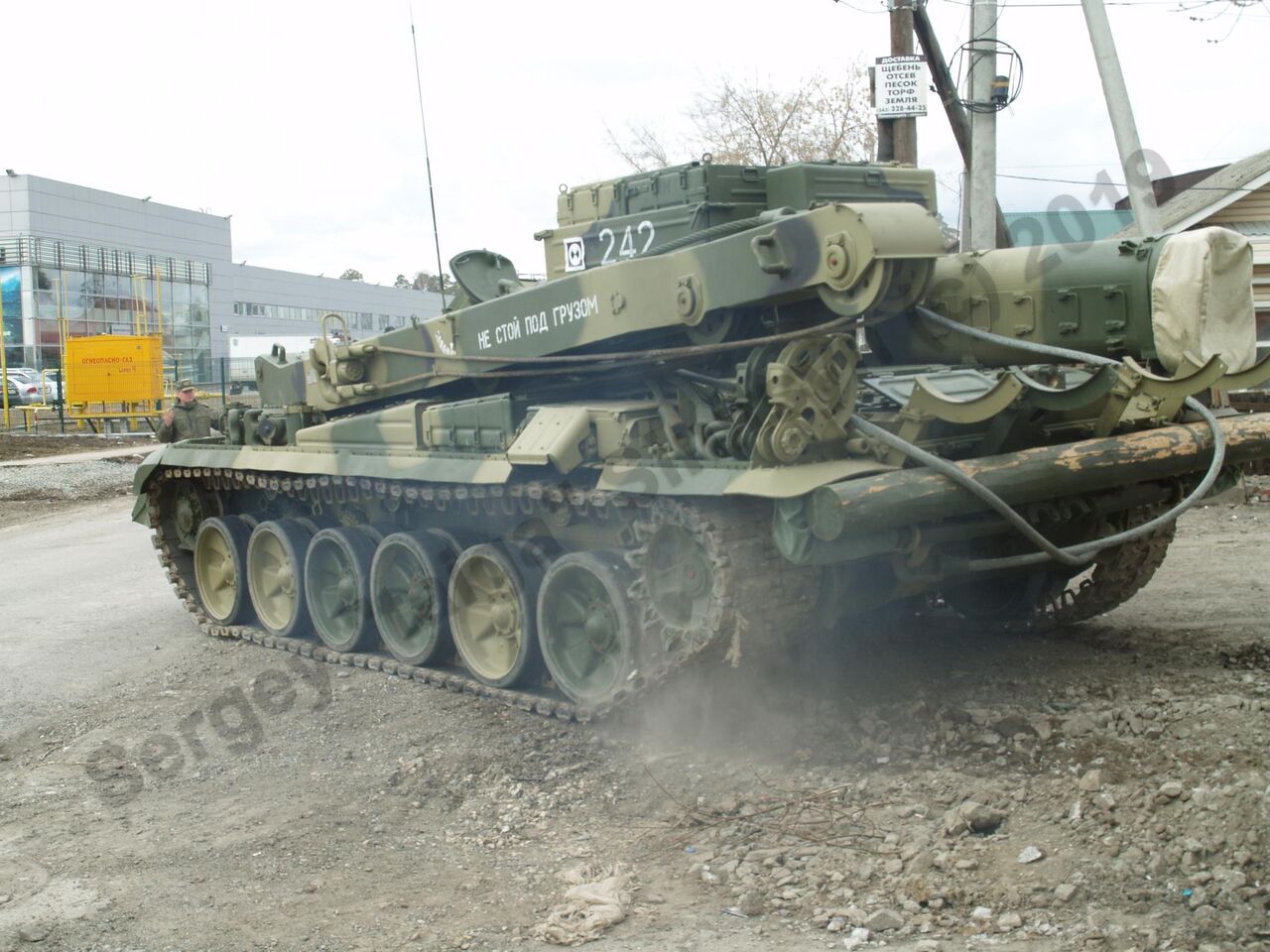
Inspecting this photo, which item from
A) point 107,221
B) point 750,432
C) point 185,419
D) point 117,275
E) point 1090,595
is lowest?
point 1090,595

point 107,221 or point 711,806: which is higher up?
point 107,221

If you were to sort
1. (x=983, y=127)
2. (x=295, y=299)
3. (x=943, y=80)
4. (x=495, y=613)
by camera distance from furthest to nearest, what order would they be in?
(x=295, y=299) < (x=943, y=80) < (x=983, y=127) < (x=495, y=613)

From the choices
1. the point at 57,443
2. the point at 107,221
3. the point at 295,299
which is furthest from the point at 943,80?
the point at 295,299

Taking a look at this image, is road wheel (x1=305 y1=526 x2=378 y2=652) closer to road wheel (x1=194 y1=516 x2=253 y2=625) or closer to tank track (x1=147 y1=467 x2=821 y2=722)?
tank track (x1=147 y1=467 x2=821 y2=722)

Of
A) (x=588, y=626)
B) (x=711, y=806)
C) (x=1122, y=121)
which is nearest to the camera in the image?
(x=711, y=806)

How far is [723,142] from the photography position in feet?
99.6

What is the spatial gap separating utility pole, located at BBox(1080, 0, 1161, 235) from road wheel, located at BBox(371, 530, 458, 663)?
Result: 6891mm

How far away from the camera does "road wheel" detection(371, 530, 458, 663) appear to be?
8797mm

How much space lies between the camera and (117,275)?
148 ft

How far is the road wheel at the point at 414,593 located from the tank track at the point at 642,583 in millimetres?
140

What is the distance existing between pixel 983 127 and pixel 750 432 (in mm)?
8229

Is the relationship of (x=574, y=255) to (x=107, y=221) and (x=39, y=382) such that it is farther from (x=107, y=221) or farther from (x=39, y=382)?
(x=107, y=221)

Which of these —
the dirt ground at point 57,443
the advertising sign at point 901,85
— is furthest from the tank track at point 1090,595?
the dirt ground at point 57,443

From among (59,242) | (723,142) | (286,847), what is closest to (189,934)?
(286,847)
